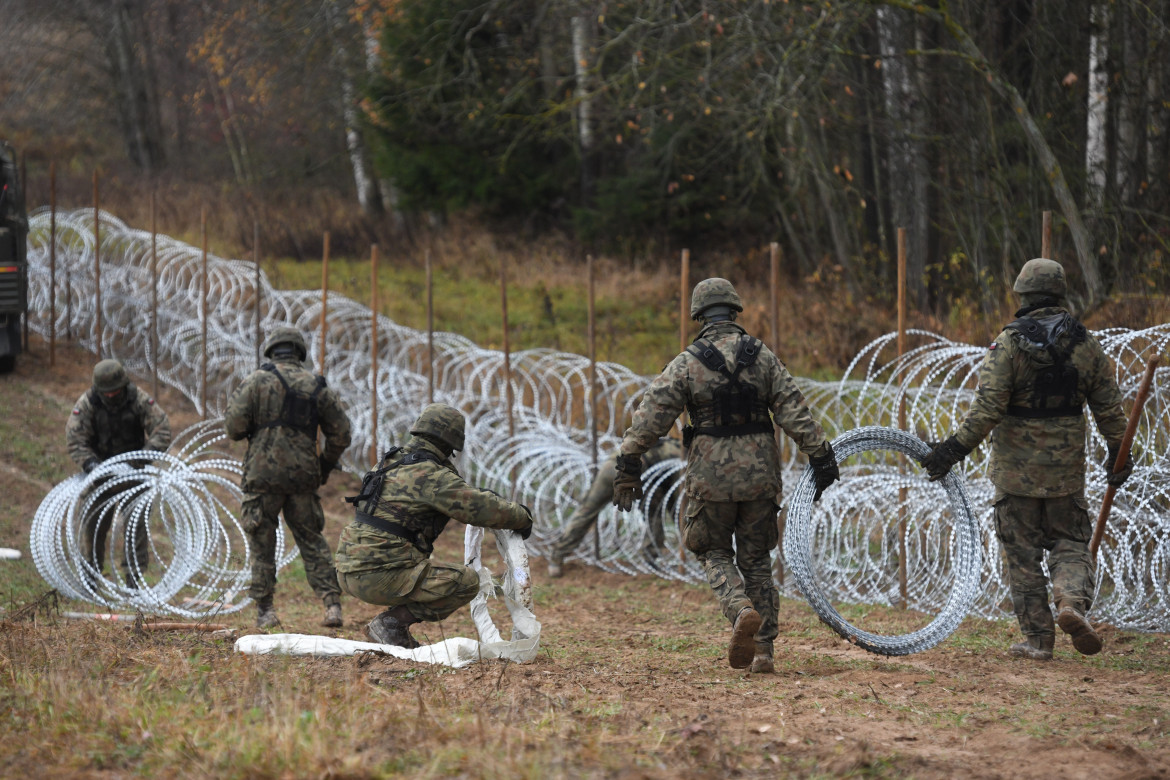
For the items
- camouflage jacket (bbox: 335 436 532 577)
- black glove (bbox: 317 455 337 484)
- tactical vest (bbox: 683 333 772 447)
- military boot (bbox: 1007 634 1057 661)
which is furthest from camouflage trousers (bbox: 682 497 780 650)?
black glove (bbox: 317 455 337 484)

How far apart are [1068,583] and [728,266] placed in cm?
1361

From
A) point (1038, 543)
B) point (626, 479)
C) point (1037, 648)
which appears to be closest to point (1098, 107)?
point (1038, 543)

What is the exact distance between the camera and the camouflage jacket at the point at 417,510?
19.0 ft

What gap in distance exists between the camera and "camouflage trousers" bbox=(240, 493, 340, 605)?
7.57 m

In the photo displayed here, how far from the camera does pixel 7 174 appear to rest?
46.3 ft

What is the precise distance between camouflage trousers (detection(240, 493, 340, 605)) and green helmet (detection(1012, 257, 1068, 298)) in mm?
4677

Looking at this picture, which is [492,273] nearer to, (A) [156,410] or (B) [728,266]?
(B) [728,266]

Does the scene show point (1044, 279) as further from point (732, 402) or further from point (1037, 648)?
point (1037, 648)

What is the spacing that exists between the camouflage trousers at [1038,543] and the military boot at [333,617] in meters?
4.15

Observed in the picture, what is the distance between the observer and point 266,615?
758 centimetres

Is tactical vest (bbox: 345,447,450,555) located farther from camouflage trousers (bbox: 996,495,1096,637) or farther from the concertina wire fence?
camouflage trousers (bbox: 996,495,1096,637)

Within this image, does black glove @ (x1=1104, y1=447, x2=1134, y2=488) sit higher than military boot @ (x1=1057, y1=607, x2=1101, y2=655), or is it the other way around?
black glove @ (x1=1104, y1=447, x2=1134, y2=488)

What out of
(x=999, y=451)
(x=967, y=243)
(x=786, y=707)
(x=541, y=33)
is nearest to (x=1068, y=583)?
(x=999, y=451)

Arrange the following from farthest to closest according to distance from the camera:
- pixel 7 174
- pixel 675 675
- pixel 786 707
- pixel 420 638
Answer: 1. pixel 7 174
2. pixel 420 638
3. pixel 675 675
4. pixel 786 707
